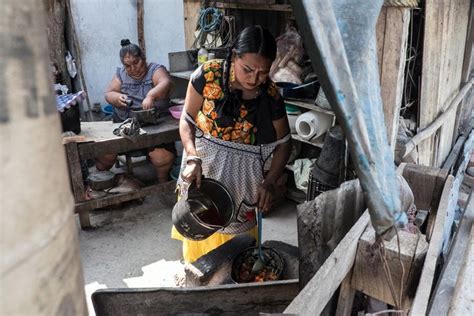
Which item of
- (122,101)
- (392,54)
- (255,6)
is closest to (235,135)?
(392,54)

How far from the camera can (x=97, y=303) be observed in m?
2.05

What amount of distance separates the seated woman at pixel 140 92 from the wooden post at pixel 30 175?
4.29 meters

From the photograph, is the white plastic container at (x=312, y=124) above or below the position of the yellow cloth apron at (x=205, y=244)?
above

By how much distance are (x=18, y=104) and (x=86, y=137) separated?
406 cm

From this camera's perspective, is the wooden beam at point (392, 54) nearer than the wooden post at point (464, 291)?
No

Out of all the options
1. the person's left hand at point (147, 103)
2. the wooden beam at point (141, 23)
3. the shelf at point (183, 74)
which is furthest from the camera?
the wooden beam at point (141, 23)

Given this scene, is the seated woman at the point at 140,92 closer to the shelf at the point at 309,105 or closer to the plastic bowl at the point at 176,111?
the plastic bowl at the point at 176,111

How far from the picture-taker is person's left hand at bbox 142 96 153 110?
4574 millimetres

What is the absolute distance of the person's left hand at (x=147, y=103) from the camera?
4574 millimetres

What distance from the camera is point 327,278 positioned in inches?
46.2

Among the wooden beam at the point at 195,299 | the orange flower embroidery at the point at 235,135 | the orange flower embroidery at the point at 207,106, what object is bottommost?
the wooden beam at the point at 195,299

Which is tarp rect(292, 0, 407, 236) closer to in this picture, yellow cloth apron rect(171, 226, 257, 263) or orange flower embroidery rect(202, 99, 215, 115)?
orange flower embroidery rect(202, 99, 215, 115)

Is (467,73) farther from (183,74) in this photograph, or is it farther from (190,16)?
(190,16)

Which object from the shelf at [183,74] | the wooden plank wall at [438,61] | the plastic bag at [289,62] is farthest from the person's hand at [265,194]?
the shelf at [183,74]
